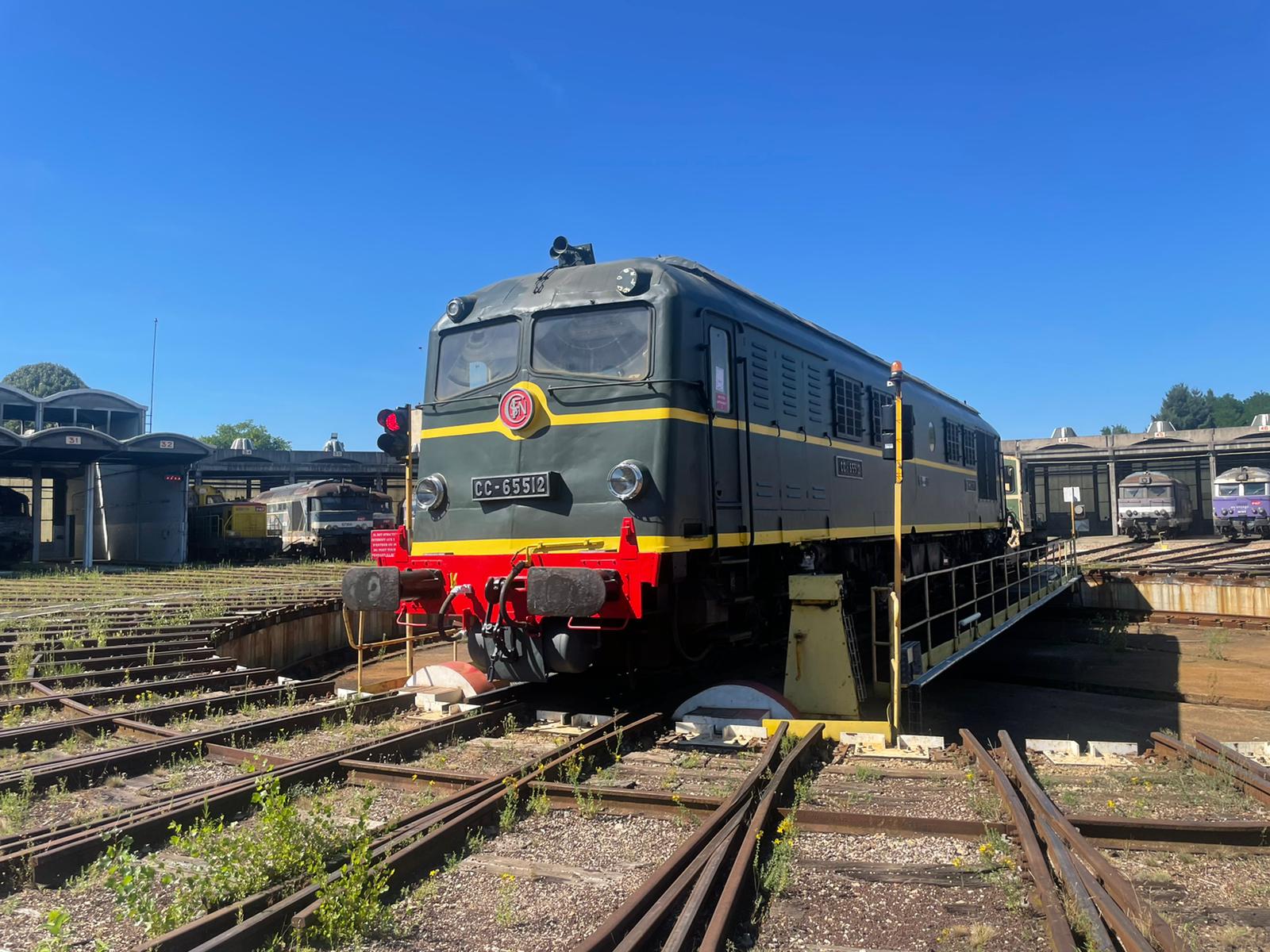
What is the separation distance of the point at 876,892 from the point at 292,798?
11.4 ft

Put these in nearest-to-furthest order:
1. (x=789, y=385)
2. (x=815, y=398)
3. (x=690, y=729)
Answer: (x=690, y=729)
(x=789, y=385)
(x=815, y=398)

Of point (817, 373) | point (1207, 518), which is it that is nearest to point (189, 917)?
point (817, 373)

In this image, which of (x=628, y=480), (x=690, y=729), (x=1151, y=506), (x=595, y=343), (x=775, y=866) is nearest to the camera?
(x=775, y=866)

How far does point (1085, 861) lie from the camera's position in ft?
13.9

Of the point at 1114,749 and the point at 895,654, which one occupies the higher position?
the point at 895,654

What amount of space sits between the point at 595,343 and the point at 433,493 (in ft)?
7.13

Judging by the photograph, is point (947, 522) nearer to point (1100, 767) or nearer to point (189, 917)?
point (1100, 767)

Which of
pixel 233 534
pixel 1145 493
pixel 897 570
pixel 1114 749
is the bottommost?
pixel 1114 749

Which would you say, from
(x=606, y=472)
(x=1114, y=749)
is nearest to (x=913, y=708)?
(x=1114, y=749)

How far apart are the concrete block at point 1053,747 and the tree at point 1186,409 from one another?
106m

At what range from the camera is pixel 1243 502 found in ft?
116

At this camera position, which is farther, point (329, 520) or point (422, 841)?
point (329, 520)

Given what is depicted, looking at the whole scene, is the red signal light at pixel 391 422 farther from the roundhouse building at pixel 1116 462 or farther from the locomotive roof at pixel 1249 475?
the locomotive roof at pixel 1249 475

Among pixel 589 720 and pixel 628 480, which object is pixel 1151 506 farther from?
pixel 628 480
